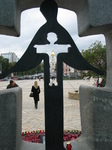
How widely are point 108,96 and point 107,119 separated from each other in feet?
1.43

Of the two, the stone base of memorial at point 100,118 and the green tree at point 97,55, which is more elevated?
the green tree at point 97,55

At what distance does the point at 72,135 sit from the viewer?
16.4 ft

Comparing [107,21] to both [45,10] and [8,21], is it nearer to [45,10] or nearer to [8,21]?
[45,10]

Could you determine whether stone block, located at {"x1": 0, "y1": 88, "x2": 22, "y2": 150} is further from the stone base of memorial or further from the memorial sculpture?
the stone base of memorial

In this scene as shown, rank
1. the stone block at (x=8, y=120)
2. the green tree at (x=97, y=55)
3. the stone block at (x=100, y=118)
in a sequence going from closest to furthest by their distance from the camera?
Answer: the stone block at (x=8, y=120)
the stone block at (x=100, y=118)
the green tree at (x=97, y=55)

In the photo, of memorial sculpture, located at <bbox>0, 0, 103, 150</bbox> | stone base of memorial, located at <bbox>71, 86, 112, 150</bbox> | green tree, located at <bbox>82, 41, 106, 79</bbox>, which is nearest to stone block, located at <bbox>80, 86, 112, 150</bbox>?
stone base of memorial, located at <bbox>71, 86, 112, 150</bbox>

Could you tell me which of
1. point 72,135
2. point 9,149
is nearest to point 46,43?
point 9,149

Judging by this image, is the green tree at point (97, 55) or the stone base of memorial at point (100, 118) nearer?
the stone base of memorial at point (100, 118)

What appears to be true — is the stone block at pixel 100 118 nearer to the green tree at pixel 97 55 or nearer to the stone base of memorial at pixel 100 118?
the stone base of memorial at pixel 100 118

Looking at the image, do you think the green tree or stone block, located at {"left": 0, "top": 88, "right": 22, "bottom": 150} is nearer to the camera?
stone block, located at {"left": 0, "top": 88, "right": 22, "bottom": 150}

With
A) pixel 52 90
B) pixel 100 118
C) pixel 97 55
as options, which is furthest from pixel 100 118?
pixel 97 55

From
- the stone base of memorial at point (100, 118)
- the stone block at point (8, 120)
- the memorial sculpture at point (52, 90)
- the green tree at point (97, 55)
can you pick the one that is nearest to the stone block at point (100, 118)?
the stone base of memorial at point (100, 118)

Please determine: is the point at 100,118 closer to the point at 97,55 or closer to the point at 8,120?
the point at 8,120

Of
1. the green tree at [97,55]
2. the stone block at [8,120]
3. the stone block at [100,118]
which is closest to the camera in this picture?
the stone block at [8,120]
